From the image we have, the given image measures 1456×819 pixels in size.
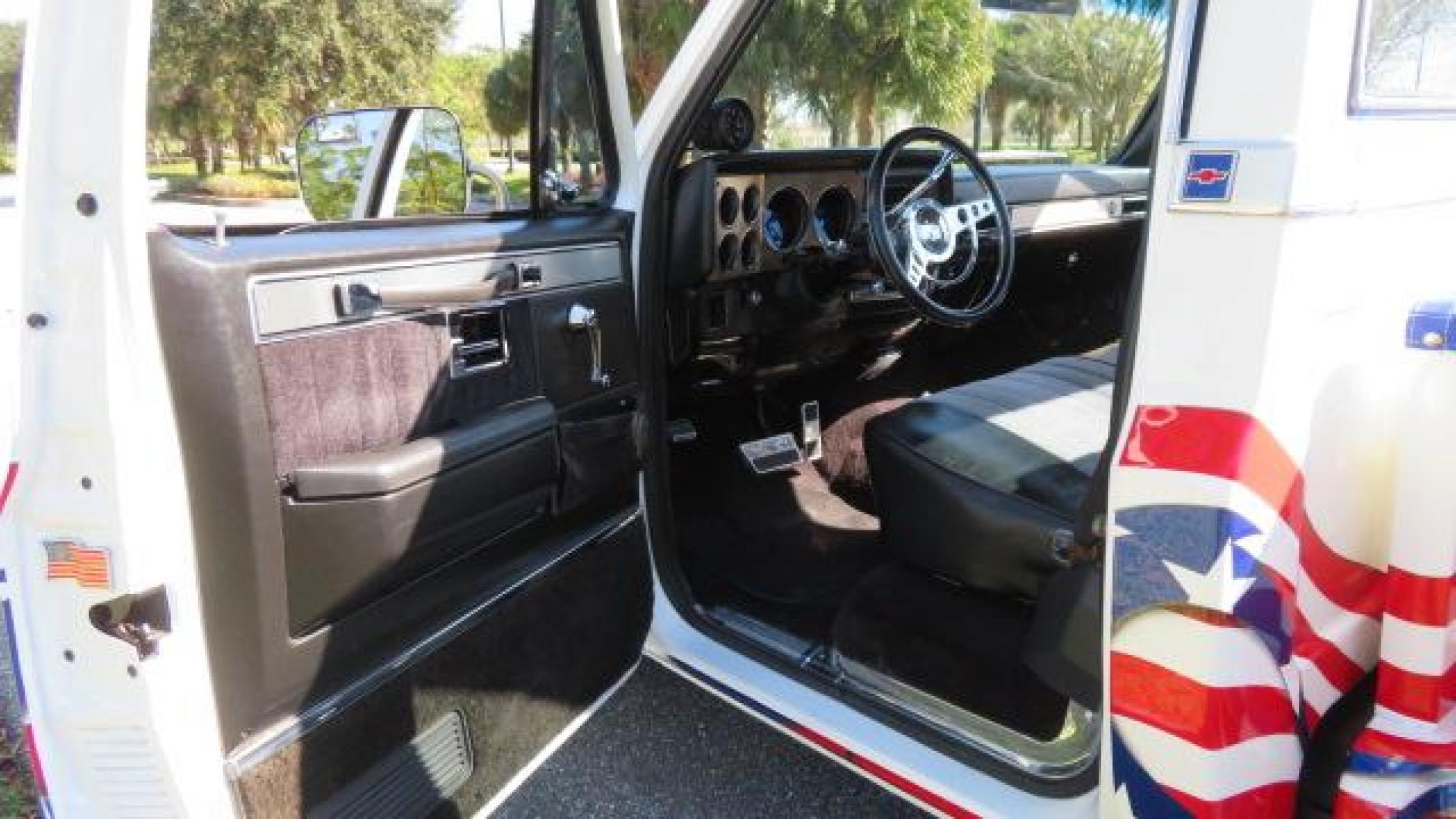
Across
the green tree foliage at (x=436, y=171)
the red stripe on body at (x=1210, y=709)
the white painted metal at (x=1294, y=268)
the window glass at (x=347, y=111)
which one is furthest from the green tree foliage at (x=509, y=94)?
the red stripe on body at (x=1210, y=709)

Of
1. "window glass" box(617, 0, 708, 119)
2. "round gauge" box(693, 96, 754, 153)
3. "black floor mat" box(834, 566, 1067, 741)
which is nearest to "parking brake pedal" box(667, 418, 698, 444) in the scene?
"black floor mat" box(834, 566, 1067, 741)

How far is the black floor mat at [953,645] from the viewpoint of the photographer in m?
2.00

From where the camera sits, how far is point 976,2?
2787mm

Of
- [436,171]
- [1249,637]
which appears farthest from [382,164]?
[1249,637]

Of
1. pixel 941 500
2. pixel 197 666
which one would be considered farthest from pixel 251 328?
pixel 941 500

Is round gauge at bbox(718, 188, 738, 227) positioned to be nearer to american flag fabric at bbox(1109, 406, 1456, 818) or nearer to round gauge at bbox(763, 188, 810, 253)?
round gauge at bbox(763, 188, 810, 253)

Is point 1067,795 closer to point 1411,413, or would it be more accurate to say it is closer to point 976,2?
point 1411,413

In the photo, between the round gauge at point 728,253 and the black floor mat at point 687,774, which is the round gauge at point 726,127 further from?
the black floor mat at point 687,774

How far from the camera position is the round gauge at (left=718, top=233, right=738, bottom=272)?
2.55 metres

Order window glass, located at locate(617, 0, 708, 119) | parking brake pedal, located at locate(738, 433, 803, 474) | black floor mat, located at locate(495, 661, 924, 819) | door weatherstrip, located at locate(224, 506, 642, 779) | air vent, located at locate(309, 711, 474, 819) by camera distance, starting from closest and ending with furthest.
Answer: door weatherstrip, located at locate(224, 506, 642, 779), air vent, located at locate(309, 711, 474, 819), window glass, located at locate(617, 0, 708, 119), black floor mat, located at locate(495, 661, 924, 819), parking brake pedal, located at locate(738, 433, 803, 474)

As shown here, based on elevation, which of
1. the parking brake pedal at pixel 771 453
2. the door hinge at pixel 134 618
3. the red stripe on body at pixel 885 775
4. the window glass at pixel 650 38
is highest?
the window glass at pixel 650 38

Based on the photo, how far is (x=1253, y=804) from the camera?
1259 millimetres

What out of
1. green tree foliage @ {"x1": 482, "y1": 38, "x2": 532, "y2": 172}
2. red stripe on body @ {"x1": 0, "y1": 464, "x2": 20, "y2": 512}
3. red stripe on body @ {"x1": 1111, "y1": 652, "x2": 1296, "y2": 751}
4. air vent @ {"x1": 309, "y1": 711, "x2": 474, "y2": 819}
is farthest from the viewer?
green tree foliage @ {"x1": 482, "y1": 38, "x2": 532, "y2": 172}

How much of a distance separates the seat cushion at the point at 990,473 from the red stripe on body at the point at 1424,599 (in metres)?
0.70
